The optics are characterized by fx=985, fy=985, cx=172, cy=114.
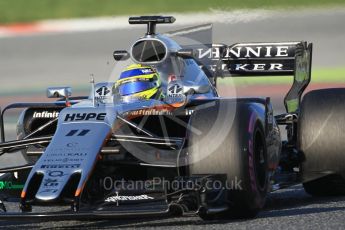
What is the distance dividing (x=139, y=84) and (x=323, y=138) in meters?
1.63

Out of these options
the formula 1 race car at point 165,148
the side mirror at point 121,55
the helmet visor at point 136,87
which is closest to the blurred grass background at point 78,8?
the side mirror at point 121,55

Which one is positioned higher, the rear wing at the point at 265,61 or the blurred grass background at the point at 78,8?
the blurred grass background at the point at 78,8

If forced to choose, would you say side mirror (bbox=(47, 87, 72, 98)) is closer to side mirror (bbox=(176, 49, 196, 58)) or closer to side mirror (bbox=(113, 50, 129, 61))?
side mirror (bbox=(113, 50, 129, 61))

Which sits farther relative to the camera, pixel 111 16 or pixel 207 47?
pixel 111 16

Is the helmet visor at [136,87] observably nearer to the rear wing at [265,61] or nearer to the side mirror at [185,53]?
the side mirror at [185,53]

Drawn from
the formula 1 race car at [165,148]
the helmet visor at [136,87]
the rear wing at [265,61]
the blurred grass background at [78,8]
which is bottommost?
the formula 1 race car at [165,148]

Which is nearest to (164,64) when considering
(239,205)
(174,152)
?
(174,152)

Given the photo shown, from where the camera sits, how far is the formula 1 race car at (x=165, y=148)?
23.2 feet

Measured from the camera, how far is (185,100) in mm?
8156

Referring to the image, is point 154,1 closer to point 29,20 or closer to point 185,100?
point 29,20

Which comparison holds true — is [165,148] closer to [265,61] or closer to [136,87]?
[136,87]

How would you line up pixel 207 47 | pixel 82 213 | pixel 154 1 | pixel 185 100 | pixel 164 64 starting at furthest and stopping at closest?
pixel 154 1 < pixel 207 47 < pixel 164 64 < pixel 185 100 < pixel 82 213

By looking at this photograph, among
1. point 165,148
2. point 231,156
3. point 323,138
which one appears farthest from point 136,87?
point 323,138

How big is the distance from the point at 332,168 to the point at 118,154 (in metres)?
1.96
